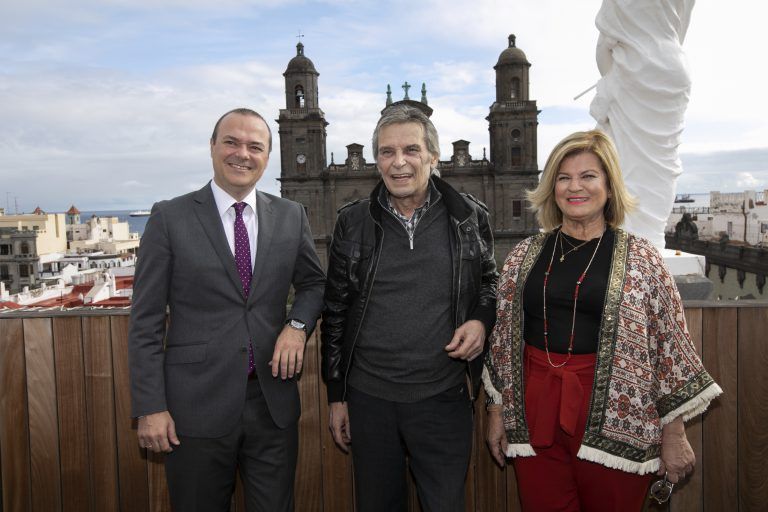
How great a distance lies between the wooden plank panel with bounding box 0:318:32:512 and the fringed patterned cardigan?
2.28 m

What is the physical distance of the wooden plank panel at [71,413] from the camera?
2451 mm

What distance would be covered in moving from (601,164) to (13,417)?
258 cm

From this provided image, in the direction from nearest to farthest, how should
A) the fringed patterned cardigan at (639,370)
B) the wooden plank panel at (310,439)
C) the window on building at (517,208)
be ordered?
the fringed patterned cardigan at (639,370)
the wooden plank panel at (310,439)
the window on building at (517,208)

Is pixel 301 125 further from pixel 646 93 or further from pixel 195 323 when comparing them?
pixel 195 323

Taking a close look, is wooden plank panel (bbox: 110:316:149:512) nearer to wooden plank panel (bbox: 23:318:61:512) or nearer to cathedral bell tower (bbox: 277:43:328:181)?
wooden plank panel (bbox: 23:318:61:512)

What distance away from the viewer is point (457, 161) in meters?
33.8

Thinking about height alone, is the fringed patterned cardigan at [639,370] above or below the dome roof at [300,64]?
below

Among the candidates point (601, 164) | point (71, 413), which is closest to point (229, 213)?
point (71, 413)

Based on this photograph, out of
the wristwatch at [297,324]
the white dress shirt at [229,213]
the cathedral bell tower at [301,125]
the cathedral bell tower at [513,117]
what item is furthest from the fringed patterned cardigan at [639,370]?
the cathedral bell tower at [513,117]

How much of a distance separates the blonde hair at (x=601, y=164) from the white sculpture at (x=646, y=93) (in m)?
1.52

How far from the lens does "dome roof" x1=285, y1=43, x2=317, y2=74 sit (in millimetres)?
31344

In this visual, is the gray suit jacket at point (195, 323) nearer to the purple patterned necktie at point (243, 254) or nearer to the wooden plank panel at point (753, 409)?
the purple patterned necktie at point (243, 254)

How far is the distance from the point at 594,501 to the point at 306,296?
123 centimetres

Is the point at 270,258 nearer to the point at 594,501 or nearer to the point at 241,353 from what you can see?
the point at 241,353
